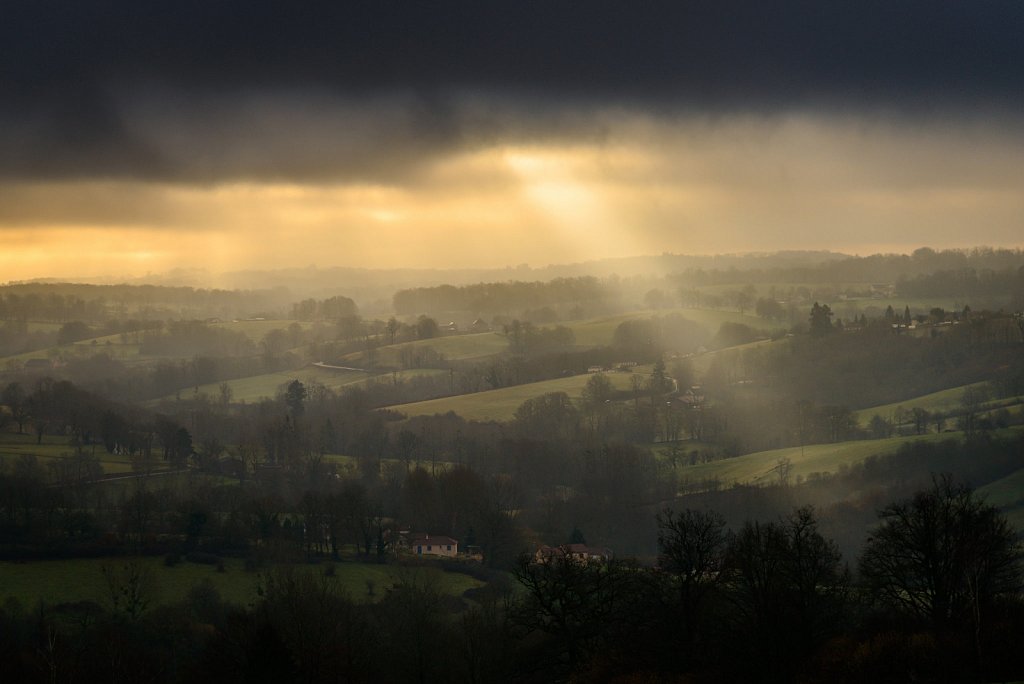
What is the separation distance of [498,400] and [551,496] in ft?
111

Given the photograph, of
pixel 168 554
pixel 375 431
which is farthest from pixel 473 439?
pixel 168 554

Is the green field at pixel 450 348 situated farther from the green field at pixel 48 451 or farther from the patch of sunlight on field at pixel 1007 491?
the patch of sunlight on field at pixel 1007 491

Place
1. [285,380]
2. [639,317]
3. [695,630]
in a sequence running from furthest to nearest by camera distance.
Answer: [639,317] → [285,380] → [695,630]

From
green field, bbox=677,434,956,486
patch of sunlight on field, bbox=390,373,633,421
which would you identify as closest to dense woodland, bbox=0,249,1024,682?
green field, bbox=677,434,956,486

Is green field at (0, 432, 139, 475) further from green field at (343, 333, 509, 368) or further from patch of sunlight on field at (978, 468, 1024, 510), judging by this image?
green field at (343, 333, 509, 368)

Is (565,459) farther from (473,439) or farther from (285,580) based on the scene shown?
(285,580)

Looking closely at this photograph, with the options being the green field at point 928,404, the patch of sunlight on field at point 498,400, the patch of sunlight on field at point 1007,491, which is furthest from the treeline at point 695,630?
the patch of sunlight on field at point 498,400

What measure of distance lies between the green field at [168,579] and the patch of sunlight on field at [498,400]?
49519 mm

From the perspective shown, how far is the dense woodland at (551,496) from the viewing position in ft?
100

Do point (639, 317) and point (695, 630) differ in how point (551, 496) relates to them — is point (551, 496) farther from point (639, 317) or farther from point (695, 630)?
point (639, 317)

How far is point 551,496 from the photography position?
272ft

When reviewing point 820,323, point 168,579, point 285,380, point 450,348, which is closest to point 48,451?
point 168,579

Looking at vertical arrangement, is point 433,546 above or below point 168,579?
below

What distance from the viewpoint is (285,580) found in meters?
52.1
